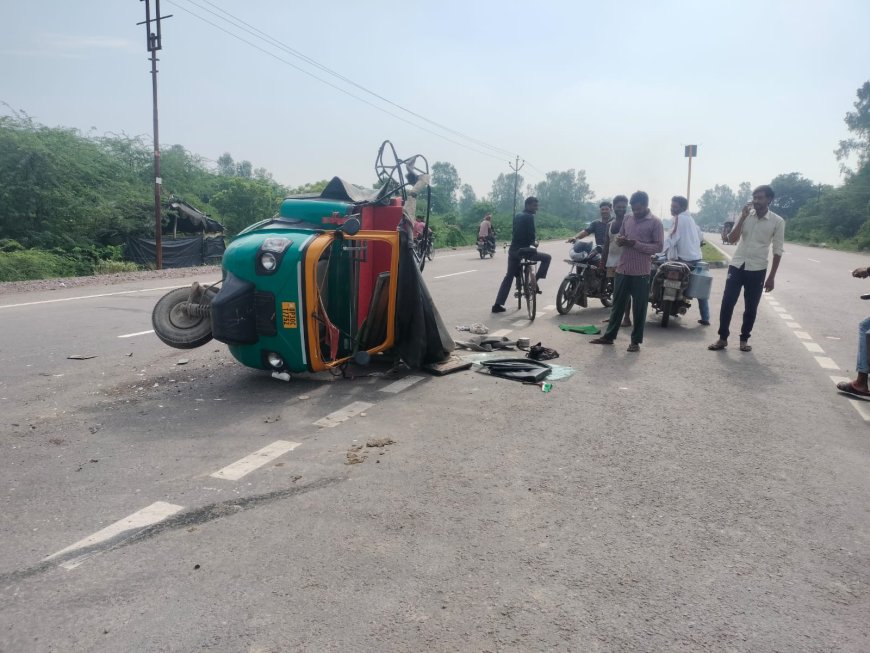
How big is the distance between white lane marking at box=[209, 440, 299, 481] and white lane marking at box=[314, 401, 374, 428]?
44 centimetres

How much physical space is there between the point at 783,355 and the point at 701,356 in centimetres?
106

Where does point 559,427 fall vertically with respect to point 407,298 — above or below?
below

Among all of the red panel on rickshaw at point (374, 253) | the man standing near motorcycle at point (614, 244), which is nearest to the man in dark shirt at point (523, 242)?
the man standing near motorcycle at point (614, 244)

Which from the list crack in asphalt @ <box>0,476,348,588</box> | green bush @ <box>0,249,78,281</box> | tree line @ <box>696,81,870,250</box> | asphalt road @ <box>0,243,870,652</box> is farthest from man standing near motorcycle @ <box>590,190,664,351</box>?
tree line @ <box>696,81,870,250</box>

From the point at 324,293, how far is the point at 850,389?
496 cm

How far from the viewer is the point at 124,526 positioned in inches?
121

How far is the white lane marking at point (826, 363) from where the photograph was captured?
7.00m

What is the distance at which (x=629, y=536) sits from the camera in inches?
122

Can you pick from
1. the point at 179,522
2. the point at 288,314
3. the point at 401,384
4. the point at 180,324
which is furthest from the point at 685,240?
the point at 179,522

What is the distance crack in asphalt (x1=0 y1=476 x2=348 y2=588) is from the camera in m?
2.69

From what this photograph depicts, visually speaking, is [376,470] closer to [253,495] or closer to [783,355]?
[253,495]

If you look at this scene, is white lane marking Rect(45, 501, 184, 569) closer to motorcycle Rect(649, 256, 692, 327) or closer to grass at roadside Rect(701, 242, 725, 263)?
motorcycle Rect(649, 256, 692, 327)

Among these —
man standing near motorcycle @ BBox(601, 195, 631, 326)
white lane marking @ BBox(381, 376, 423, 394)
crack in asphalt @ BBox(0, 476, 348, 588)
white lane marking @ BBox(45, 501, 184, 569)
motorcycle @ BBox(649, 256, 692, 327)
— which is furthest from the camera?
man standing near motorcycle @ BBox(601, 195, 631, 326)

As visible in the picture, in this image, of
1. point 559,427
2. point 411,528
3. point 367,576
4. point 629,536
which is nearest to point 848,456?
point 559,427
